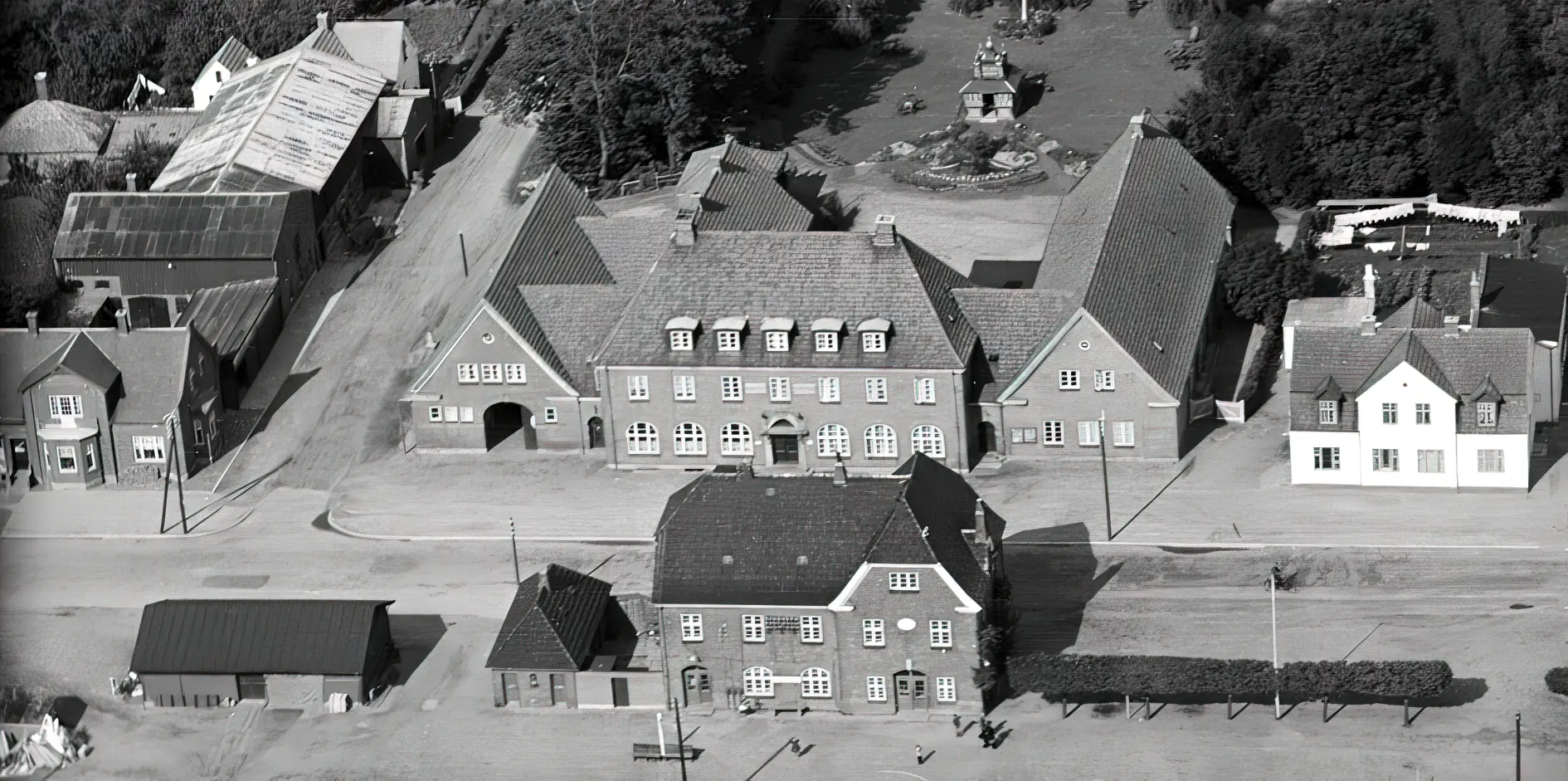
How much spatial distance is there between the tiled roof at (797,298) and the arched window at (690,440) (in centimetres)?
318

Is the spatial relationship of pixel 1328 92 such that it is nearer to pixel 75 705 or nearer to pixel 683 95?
pixel 683 95

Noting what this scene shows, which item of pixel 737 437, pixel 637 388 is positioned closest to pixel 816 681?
pixel 737 437

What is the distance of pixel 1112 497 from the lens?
414 ft

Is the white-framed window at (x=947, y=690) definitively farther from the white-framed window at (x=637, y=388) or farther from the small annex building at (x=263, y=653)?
the white-framed window at (x=637, y=388)

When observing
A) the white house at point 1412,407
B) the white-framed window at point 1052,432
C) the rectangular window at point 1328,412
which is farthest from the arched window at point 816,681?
the rectangular window at point 1328,412

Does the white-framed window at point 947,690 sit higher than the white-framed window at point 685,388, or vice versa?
the white-framed window at point 685,388

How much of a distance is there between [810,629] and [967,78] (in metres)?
75.7

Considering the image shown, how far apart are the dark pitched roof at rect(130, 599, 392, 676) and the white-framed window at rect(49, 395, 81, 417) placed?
2321 cm

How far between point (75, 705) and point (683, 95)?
206ft

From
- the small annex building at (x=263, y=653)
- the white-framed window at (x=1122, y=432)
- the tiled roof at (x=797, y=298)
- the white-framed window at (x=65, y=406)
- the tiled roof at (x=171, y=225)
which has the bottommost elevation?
the small annex building at (x=263, y=653)

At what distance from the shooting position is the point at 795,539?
357ft

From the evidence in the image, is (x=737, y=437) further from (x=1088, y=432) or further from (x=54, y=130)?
(x=54, y=130)

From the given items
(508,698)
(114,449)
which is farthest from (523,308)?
(508,698)

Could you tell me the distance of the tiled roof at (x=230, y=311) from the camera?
145625 millimetres
